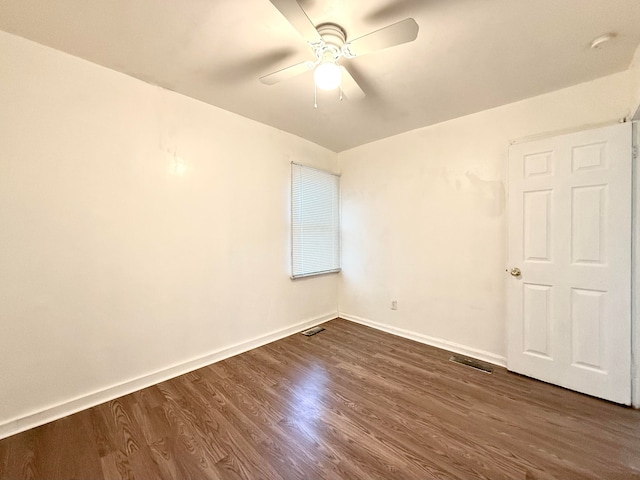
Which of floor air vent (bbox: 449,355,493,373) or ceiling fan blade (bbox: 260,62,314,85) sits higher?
ceiling fan blade (bbox: 260,62,314,85)

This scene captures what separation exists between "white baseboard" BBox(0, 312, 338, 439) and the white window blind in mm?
1073

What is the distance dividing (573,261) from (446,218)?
3.64ft

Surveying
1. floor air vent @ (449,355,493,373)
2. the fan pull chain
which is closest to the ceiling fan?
the fan pull chain

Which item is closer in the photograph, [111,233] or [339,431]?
[339,431]

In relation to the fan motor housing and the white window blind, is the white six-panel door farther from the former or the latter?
the white window blind

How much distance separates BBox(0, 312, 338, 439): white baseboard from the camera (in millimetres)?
1694

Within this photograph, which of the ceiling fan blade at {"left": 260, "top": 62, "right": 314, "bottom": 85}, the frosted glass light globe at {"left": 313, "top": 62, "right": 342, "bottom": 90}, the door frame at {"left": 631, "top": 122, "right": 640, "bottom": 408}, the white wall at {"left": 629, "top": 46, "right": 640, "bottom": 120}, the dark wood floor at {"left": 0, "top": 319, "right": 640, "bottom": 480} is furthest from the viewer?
the door frame at {"left": 631, "top": 122, "right": 640, "bottom": 408}

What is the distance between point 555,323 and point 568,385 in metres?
0.50

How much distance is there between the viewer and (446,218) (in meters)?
2.90

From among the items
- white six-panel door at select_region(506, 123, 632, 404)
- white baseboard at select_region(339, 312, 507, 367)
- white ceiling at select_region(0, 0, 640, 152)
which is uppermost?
white ceiling at select_region(0, 0, 640, 152)

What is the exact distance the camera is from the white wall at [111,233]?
5.59 feet

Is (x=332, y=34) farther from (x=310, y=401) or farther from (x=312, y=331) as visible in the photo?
(x=312, y=331)

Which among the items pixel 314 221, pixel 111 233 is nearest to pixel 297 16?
pixel 111 233

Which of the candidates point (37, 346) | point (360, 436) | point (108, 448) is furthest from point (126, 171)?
point (360, 436)
